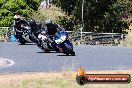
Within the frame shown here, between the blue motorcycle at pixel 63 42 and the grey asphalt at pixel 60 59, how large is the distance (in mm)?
351

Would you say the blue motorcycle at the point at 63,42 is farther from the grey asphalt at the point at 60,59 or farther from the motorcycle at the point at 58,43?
the grey asphalt at the point at 60,59

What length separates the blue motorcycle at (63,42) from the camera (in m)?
22.3

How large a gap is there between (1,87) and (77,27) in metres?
24.7

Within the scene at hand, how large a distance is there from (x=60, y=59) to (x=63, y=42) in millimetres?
1414

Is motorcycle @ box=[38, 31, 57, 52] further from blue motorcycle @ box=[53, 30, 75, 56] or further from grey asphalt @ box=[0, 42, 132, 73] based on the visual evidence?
blue motorcycle @ box=[53, 30, 75, 56]

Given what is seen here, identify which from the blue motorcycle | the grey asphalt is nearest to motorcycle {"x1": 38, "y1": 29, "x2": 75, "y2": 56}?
the blue motorcycle

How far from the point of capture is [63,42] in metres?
22.3

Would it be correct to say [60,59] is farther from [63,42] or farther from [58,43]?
[58,43]

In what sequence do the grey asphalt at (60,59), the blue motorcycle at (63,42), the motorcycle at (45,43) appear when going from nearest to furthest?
the grey asphalt at (60,59)
the blue motorcycle at (63,42)
the motorcycle at (45,43)

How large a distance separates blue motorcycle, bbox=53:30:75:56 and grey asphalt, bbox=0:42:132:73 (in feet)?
1.15

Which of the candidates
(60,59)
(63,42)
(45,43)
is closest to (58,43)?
(63,42)

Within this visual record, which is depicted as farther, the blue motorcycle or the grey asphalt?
the blue motorcycle

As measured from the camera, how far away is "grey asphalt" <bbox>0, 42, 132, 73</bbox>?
60.5ft

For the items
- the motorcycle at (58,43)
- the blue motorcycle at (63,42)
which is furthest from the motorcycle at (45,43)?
the blue motorcycle at (63,42)
